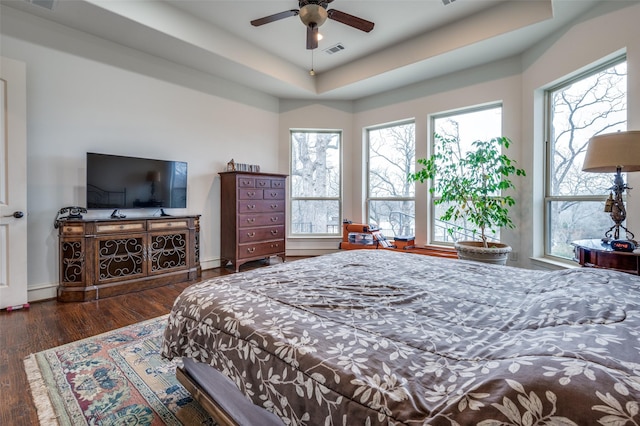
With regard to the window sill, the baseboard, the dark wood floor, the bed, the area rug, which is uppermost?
the bed

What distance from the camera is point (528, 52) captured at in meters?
3.60

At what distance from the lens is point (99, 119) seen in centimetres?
341

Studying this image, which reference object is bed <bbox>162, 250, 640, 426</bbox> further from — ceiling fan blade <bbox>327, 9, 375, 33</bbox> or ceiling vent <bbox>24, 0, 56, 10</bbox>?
ceiling vent <bbox>24, 0, 56, 10</bbox>

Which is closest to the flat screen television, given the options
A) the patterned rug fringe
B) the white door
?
the white door

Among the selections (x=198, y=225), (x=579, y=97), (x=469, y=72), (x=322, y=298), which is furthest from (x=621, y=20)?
(x=198, y=225)

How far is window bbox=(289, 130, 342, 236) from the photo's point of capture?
5.52 metres

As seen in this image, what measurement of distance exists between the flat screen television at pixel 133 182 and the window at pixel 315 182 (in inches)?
81.9

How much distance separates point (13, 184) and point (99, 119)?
108 centimetres

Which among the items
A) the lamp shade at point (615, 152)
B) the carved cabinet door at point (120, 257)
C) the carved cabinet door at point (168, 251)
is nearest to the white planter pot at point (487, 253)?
the lamp shade at point (615, 152)

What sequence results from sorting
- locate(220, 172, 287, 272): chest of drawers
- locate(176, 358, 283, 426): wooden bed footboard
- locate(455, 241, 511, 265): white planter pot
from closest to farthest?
1. locate(176, 358, 283, 426): wooden bed footboard
2. locate(455, 241, 511, 265): white planter pot
3. locate(220, 172, 287, 272): chest of drawers

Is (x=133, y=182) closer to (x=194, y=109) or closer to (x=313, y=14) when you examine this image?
(x=194, y=109)

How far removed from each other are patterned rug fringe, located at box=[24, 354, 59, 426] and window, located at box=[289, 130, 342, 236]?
3.90 m

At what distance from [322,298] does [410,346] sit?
480 mm

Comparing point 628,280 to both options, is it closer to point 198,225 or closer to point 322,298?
point 322,298
